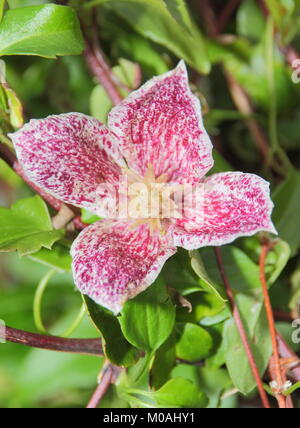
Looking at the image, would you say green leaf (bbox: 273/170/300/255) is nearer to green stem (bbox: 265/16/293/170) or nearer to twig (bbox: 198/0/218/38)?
green stem (bbox: 265/16/293/170)

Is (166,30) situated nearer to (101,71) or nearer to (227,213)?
(101,71)

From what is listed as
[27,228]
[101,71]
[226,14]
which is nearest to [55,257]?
[27,228]

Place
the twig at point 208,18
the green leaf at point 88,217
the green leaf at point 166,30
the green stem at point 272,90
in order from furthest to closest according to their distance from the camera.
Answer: the twig at point 208,18 < the green stem at point 272,90 < the green leaf at point 166,30 < the green leaf at point 88,217

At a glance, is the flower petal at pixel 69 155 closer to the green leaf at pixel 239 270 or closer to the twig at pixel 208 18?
the green leaf at pixel 239 270

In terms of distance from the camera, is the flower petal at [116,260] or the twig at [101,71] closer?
the flower petal at [116,260]

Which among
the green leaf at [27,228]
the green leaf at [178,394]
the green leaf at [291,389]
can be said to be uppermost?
the green leaf at [27,228]

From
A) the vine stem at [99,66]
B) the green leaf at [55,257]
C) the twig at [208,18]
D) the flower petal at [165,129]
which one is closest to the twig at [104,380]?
the green leaf at [55,257]

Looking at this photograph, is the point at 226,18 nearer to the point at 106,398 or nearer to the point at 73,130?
the point at 73,130

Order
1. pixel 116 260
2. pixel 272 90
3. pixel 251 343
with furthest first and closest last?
pixel 272 90
pixel 251 343
pixel 116 260
